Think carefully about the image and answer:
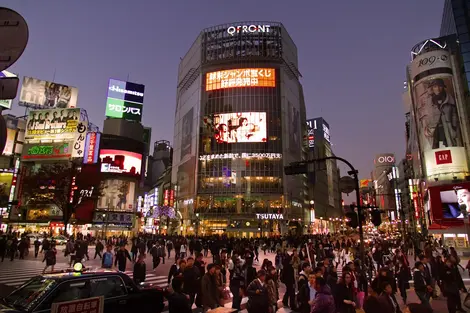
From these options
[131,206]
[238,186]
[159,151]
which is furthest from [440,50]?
[159,151]

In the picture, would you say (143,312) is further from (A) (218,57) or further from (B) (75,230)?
(A) (218,57)

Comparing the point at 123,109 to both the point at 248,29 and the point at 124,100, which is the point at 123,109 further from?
the point at 248,29

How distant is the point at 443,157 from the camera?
154 ft

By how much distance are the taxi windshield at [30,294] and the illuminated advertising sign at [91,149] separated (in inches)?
2088

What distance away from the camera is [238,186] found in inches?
2793

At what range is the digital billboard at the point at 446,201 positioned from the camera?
39.6m

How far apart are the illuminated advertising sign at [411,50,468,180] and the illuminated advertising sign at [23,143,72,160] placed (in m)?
62.0

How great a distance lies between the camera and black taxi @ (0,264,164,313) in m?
6.21

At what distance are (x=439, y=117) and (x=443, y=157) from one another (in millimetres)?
6224

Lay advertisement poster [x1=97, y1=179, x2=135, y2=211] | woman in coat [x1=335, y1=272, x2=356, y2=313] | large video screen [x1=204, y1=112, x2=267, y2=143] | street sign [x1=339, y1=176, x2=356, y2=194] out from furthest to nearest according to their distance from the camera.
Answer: large video screen [x1=204, y1=112, x2=267, y2=143], advertisement poster [x1=97, y1=179, x2=135, y2=211], street sign [x1=339, y1=176, x2=356, y2=194], woman in coat [x1=335, y1=272, x2=356, y2=313]

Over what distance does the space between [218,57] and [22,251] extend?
6450 centimetres

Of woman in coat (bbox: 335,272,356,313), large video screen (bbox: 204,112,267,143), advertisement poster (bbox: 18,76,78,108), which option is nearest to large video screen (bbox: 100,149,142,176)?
advertisement poster (bbox: 18,76,78,108)

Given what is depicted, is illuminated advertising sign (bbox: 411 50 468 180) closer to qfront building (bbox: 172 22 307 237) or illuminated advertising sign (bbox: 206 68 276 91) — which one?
qfront building (bbox: 172 22 307 237)

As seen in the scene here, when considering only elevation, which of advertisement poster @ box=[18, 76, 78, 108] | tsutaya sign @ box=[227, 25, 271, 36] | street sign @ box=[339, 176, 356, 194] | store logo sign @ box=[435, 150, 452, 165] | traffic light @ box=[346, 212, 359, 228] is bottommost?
traffic light @ box=[346, 212, 359, 228]
